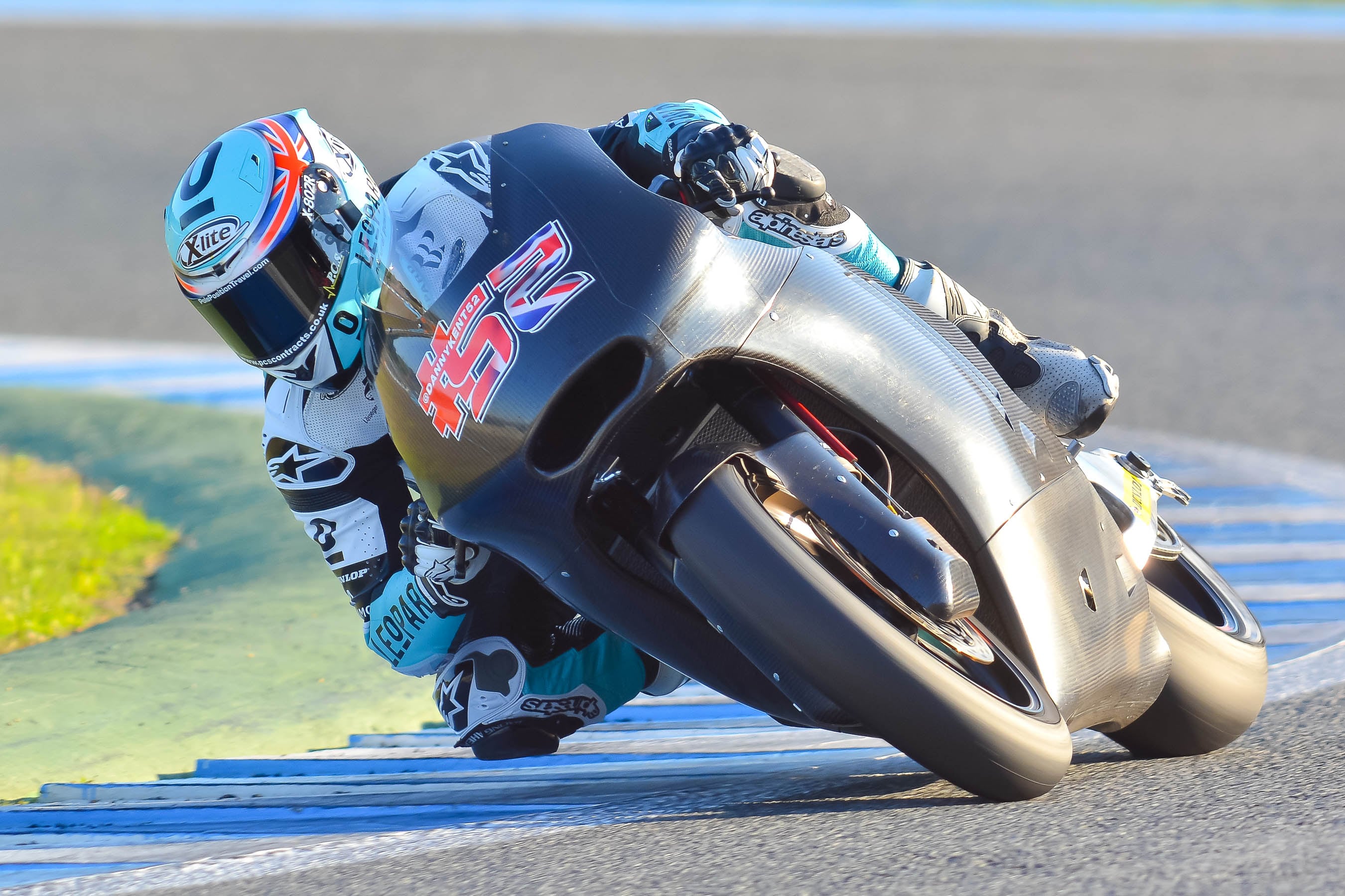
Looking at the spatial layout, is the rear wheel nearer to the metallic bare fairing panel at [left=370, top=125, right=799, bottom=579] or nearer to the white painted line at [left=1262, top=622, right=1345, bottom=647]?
the white painted line at [left=1262, top=622, right=1345, bottom=647]

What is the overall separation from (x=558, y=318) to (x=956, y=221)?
775 cm

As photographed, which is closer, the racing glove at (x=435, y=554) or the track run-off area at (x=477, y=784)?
the track run-off area at (x=477, y=784)

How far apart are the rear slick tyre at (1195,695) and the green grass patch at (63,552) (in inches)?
126

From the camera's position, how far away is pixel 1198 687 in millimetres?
3062

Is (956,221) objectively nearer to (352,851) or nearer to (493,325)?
(493,325)

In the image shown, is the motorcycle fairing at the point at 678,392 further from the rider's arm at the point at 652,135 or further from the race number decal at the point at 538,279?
the rider's arm at the point at 652,135

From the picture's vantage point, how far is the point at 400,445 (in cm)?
283

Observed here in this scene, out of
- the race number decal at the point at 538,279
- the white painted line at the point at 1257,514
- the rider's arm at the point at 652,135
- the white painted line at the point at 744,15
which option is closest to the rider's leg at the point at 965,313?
the rider's arm at the point at 652,135

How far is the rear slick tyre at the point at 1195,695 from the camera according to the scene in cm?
307

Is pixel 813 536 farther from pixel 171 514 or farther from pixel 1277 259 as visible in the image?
pixel 1277 259

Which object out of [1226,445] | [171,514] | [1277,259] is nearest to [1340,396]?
[1226,445]

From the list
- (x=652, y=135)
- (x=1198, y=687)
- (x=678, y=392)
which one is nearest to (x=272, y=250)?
(x=652, y=135)

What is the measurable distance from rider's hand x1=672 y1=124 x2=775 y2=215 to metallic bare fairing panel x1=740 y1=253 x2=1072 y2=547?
0.57ft

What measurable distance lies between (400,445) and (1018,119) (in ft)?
35.2
